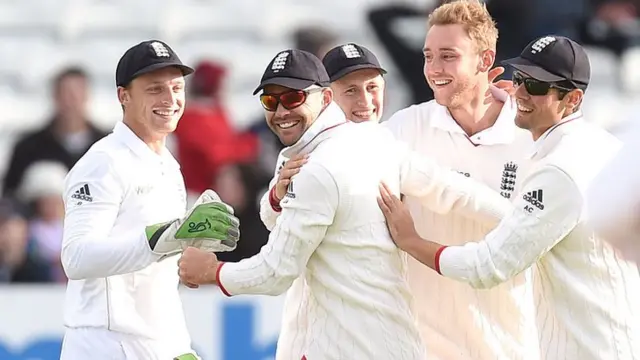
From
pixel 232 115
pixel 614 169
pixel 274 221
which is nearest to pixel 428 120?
pixel 274 221

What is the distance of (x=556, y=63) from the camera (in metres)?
3.94

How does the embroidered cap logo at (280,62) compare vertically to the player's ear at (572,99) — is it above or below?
above

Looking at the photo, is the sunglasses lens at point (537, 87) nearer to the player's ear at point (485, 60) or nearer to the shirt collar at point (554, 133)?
the shirt collar at point (554, 133)

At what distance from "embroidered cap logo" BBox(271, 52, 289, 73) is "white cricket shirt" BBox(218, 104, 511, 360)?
0.19 m

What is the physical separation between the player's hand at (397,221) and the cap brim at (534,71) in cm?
54

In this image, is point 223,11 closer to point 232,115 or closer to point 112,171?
point 232,115

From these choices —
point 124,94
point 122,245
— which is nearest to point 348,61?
point 124,94

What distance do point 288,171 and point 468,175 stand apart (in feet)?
2.45

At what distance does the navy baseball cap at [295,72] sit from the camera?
395 cm

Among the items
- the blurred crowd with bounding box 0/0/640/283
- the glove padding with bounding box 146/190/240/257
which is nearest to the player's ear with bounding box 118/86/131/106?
the glove padding with bounding box 146/190/240/257

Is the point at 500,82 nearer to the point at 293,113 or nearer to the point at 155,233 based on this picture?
the point at 293,113

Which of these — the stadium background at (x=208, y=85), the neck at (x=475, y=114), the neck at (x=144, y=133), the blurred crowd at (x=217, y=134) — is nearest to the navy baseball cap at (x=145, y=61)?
the neck at (x=144, y=133)

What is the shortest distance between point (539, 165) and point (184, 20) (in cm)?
583

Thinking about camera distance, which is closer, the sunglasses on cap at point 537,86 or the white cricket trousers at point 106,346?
the sunglasses on cap at point 537,86
